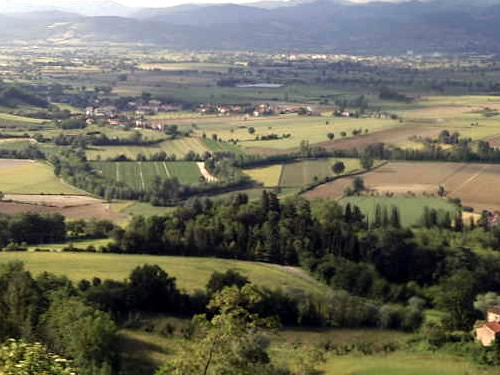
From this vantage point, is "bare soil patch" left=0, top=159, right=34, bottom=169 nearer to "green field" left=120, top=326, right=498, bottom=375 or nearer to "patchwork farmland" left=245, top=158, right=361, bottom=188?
"patchwork farmland" left=245, top=158, right=361, bottom=188

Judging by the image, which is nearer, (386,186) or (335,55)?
(386,186)

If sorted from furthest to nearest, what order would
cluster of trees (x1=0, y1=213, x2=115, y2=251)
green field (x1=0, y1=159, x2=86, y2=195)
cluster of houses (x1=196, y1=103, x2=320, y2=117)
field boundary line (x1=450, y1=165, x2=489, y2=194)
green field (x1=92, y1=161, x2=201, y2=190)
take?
cluster of houses (x1=196, y1=103, x2=320, y2=117) → green field (x1=92, y1=161, x2=201, y2=190) → field boundary line (x1=450, y1=165, x2=489, y2=194) → green field (x1=0, y1=159, x2=86, y2=195) → cluster of trees (x1=0, y1=213, x2=115, y2=251)

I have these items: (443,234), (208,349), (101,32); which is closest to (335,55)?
(101,32)

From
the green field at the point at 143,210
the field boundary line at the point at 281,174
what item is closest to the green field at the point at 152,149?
the field boundary line at the point at 281,174

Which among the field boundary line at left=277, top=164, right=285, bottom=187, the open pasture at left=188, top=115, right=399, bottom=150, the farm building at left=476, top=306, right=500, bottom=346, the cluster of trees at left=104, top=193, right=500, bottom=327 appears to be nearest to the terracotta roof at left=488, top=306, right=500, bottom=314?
the farm building at left=476, top=306, right=500, bottom=346

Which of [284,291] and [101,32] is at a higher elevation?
[101,32]

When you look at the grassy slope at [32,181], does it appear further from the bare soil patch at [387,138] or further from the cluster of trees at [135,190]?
the bare soil patch at [387,138]

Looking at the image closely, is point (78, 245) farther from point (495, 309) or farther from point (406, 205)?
point (406, 205)

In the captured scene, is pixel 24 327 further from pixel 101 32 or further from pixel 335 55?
pixel 101 32

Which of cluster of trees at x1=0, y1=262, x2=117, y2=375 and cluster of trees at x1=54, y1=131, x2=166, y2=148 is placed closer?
cluster of trees at x1=0, y1=262, x2=117, y2=375
